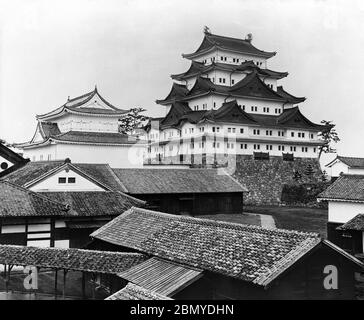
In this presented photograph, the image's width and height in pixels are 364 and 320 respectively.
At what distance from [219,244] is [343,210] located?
12.6m

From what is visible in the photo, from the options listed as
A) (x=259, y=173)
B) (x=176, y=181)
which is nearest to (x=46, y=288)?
(x=176, y=181)

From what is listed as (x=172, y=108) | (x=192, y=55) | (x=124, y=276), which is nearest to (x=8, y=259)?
(x=124, y=276)

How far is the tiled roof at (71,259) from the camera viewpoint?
13.8m

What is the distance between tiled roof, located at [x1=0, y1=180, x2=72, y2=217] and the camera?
18.1 meters

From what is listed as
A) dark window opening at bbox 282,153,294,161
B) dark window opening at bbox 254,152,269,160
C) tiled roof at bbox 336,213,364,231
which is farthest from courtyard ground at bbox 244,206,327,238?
dark window opening at bbox 282,153,294,161

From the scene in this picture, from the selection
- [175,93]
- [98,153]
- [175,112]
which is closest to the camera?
[98,153]

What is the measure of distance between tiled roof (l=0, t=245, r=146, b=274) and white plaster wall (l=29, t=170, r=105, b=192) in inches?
297

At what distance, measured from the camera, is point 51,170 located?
909 inches

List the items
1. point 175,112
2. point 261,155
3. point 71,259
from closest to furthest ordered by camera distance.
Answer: point 71,259
point 261,155
point 175,112

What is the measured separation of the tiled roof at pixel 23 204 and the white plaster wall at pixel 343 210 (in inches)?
530

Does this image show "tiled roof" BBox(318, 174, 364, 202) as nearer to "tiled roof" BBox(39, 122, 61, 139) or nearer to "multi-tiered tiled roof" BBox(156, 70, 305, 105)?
"multi-tiered tiled roof" BBox(156, 70, 305, 105)

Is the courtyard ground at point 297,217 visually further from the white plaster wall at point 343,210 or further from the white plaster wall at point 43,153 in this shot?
the white plaster wall at point 43,153

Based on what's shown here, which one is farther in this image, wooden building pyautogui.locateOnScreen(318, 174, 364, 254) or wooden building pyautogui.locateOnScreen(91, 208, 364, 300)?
wooden building pyautogui.locateOnScreen(318, 174, 364, 254)

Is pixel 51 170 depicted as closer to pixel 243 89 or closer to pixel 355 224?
→ pixel 355 224
